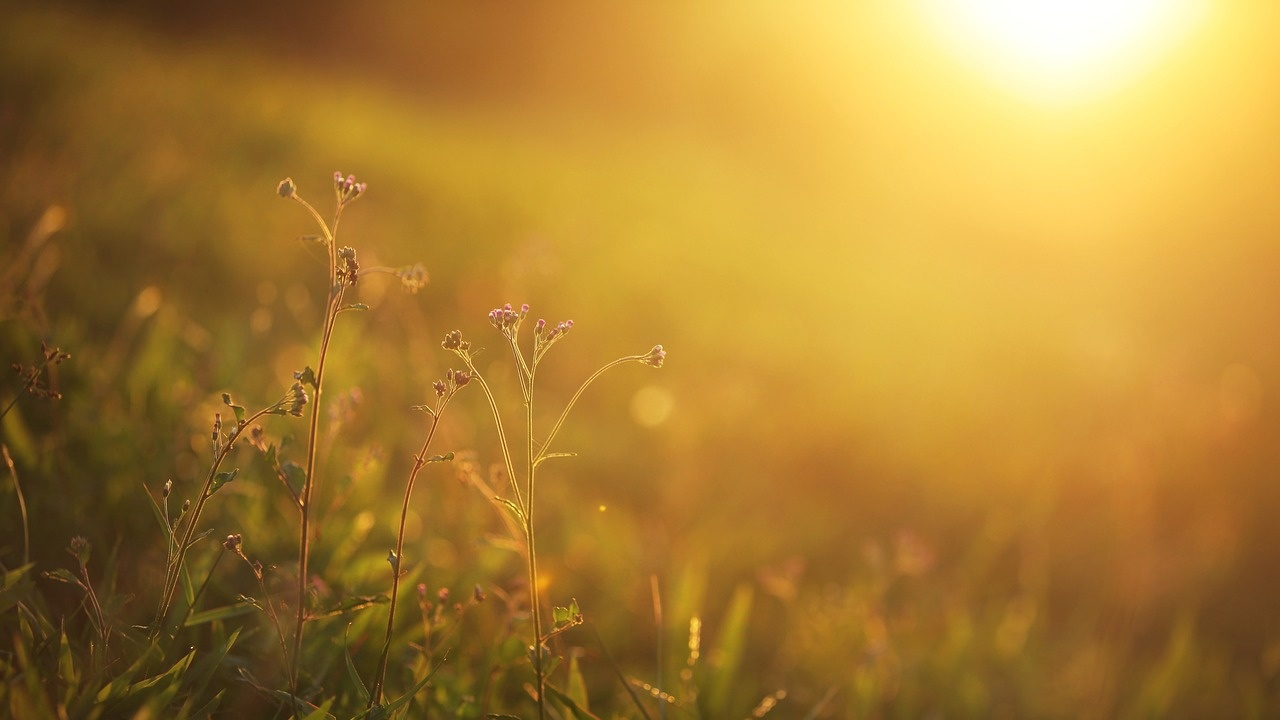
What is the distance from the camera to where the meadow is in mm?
1424

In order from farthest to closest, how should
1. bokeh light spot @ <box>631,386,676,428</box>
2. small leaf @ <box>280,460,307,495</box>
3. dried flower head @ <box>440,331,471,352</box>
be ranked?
bokeh light spot @ <box>631,386,676,428</box> < small leaf @ <box>280,460,307,495</box> < dried flower head @ <box>440,331,471,352</box>

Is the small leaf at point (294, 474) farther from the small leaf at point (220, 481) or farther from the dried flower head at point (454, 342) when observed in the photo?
the dried flower head at point (454, 342)

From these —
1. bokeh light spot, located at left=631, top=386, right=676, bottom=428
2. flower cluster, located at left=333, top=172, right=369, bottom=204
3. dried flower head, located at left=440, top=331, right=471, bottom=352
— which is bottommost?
bokeh light spot, located at left=631, top=386, right=676, bottom=428

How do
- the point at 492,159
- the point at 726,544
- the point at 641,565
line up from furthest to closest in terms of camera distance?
the point at 492,159 < the point at 726,544 < the point at 641,565

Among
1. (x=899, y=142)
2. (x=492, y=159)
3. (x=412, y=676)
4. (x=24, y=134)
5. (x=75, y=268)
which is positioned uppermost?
(x=899, y=142)

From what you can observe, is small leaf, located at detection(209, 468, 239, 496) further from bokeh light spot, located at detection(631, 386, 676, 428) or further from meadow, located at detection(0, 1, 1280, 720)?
bokeh light spot, located at detection(631, 386, 676, 428)

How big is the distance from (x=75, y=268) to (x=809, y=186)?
5640 mm

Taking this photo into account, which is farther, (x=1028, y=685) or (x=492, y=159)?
(x=492, y=159)

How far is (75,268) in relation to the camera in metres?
2.59

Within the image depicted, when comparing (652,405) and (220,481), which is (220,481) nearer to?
(220,481)

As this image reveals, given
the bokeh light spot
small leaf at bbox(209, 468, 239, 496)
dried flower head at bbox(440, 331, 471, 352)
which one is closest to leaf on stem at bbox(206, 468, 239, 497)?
small leaf at bbox(209, 468, 239, 496)

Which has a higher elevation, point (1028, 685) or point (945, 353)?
point (945, 353)

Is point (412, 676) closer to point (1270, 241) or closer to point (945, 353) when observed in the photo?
point (945, 353)

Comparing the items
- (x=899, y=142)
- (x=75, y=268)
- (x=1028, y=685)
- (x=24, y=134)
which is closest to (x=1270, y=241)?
(x=899, y=142)
